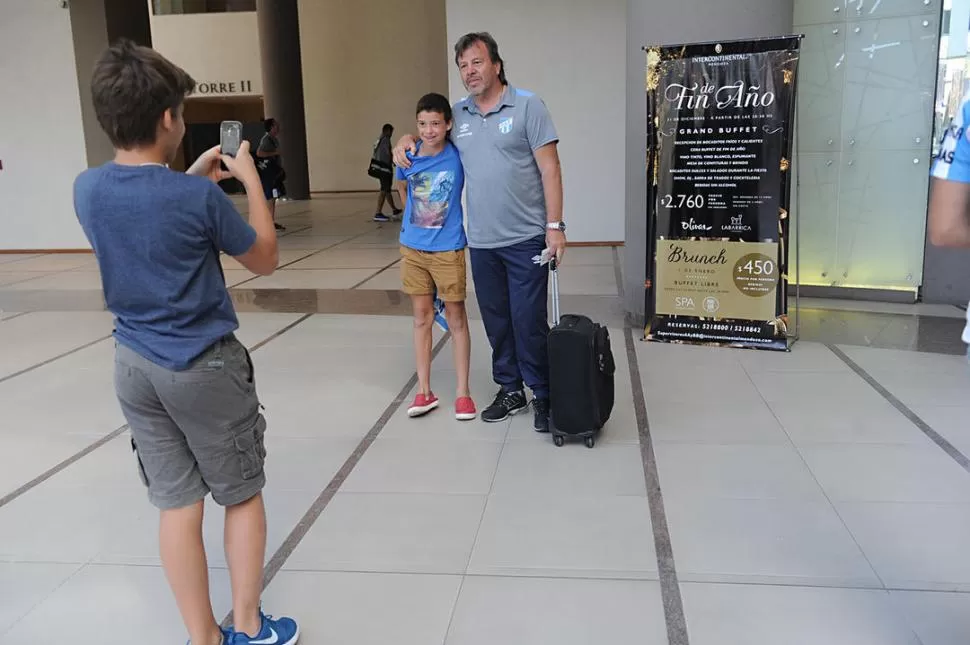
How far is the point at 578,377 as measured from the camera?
3.45m

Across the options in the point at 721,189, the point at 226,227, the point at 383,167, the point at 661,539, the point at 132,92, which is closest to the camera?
the point at 132,92

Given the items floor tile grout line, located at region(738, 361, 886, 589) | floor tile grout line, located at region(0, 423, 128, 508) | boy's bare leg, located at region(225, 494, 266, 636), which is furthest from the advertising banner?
boy's bare leg, located at region(225, 494, 266, 636)

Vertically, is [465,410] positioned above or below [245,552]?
below

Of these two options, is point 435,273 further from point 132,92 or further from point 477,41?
point 132,92

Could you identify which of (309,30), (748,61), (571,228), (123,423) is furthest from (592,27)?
(309,30)

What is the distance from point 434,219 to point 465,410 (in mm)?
927

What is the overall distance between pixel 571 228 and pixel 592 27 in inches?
87.3

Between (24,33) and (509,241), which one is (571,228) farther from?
(24,33)

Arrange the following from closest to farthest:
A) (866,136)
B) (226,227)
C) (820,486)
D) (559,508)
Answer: (226,227), (559,508), (820,486), (866,136)

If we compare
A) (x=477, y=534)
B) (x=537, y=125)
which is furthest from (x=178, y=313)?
(x=537, y=125)

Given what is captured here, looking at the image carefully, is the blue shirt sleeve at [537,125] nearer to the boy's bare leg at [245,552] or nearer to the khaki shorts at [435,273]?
the khaki shorts at [435,273]

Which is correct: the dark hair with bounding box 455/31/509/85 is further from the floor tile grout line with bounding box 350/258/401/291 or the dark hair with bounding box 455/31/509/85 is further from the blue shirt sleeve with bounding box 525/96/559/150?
the floor tile grout line with bounding box 350/258/401/291

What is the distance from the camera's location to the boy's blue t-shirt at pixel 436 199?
12.1 feet

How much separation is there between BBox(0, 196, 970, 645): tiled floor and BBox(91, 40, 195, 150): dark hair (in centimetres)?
140
